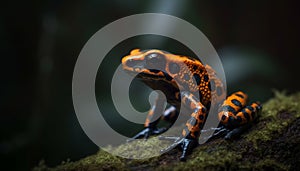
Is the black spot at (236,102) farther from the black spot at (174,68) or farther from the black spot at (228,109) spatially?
the black spot at (174,68)

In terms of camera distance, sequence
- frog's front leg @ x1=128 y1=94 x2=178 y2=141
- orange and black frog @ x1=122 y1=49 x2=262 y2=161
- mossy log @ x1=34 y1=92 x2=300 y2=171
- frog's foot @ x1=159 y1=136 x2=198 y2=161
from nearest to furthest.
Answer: mossy log @ x1=34 y1=92 x2=300 y2=171
frog's foot @ x1=159 y1=136 x2=198 y2=161
orange and black frog @ x1=122 y1=49 x2=262 y2=161
frog's front leg @ x1=128 y1=94 x2=178 y2=141

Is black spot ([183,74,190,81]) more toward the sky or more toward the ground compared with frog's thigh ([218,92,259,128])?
more toward the sky

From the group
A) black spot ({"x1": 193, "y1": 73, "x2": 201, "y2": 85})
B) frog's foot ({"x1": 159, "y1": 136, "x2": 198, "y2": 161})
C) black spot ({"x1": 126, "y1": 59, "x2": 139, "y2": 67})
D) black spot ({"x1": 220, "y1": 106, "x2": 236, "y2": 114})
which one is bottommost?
frog's foot ({"x1": 159, "y1": 136, "x2": 198, "y2": 161})

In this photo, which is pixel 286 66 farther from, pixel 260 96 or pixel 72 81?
pixel 72 81

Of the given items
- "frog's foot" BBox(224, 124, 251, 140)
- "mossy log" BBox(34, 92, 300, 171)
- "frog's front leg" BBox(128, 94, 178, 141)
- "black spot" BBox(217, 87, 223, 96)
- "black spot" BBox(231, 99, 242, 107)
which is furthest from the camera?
"frog's front leg" BBox(128, 94, 178, 141)

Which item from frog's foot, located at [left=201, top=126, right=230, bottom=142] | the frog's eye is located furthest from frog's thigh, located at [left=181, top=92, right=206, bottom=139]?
the frog's eye

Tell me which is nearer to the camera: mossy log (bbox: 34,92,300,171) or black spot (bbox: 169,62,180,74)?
mossy log (bbox: 34,92,300,171)

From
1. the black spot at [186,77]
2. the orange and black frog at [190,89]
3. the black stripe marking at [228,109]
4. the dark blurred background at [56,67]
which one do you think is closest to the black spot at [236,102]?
the orange and black frog at [190,89]

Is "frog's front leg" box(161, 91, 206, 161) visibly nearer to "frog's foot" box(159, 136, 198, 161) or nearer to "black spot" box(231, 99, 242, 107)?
"frog's foot" box(159, 136, 198, 161)

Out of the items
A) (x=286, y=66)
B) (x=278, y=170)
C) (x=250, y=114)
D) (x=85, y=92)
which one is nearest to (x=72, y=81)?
(x=85, y=92)
